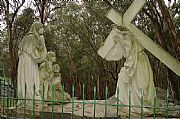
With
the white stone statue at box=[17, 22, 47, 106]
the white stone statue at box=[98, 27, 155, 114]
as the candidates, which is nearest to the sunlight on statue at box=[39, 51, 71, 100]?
the white stone statue at box=[17, 22, 47, 106]

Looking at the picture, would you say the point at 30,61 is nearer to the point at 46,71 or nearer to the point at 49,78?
the point at 46,71

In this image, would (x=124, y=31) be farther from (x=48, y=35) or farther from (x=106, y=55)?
(x=48, y=35)

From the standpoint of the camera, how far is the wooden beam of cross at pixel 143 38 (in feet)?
20.4

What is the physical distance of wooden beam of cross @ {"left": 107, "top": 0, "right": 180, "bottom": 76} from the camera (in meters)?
6.20

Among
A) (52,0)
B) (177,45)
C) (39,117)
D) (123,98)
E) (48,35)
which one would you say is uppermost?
(52,0)

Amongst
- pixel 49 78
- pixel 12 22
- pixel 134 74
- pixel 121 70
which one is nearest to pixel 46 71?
pixel 49 78

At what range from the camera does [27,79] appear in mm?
7398

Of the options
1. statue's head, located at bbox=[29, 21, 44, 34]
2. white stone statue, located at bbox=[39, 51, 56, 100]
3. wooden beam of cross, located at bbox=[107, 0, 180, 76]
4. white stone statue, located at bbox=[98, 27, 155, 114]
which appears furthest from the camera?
white stone statue, located at bbox=[39, 51, 56, 100]

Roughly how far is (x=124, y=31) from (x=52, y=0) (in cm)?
909

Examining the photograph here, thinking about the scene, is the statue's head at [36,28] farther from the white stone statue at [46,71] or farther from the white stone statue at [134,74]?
the white stone statue at [134,74]

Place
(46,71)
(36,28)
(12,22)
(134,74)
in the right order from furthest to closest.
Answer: (12,22) < (46,71) < (36,28) < (134,74)

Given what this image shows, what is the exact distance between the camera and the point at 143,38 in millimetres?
6508

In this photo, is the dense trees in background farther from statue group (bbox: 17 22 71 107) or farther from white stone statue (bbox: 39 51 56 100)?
statue group (bbox: 17 22 71 107)

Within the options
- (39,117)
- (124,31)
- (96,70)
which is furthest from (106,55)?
(96,70)
